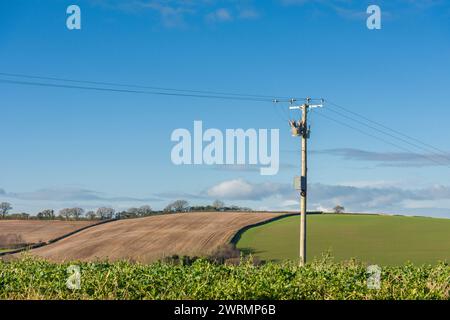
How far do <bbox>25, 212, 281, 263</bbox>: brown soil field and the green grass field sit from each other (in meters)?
2.68

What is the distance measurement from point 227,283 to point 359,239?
3936 cm

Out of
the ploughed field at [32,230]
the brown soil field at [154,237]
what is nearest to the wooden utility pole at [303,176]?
the brown soil field at [154,237]

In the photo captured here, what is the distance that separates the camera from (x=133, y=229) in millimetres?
58688

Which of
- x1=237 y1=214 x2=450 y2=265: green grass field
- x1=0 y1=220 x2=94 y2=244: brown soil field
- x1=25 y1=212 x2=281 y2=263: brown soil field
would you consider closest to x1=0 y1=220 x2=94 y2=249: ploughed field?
x1=0 y1=220 x2=94 y2=244: brown soil field

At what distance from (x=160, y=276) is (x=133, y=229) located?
147 ft

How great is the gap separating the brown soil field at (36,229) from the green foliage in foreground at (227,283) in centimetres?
4467

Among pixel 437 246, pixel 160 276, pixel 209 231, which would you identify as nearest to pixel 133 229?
pixel 209 231

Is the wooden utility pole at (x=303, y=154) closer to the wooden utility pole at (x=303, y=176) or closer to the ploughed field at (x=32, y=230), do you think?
the wooden utility pole at (x=303, y=176)

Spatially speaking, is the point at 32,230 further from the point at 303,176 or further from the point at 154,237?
the point at 303,176

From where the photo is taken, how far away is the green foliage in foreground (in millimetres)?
12875

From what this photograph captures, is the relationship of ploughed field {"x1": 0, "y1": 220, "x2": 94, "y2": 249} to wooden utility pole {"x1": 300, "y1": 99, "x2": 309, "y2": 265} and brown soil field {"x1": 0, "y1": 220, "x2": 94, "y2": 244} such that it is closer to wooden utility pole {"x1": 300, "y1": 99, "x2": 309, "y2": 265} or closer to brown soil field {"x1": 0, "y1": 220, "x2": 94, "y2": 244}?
brown soil field {"x1": 0, "y1": 220, "x2": 94, "y2": 244}

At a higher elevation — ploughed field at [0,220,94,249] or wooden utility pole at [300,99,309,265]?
wooden utility pole at [300,99,309,265]
